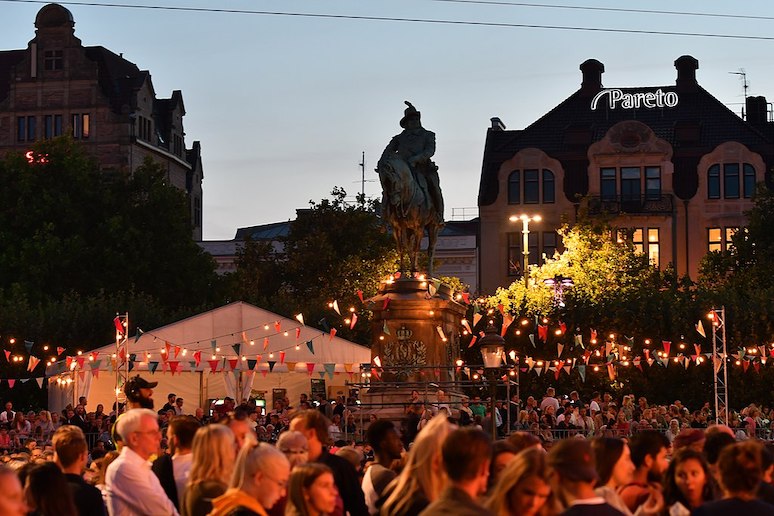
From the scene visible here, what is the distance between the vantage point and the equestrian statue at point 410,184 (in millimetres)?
31047

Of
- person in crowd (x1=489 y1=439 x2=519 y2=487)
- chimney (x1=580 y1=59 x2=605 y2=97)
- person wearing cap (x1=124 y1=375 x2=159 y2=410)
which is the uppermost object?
chimney (x1=580 y1=59 x2=605 y2=97)

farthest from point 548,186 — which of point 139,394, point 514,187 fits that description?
point 139,394

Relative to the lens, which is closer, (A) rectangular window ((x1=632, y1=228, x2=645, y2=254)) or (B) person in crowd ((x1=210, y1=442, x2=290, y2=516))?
(B) person in crowd ((x1=210, y1=442, x2=290, y2=516))

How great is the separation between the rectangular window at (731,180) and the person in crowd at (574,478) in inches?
2663

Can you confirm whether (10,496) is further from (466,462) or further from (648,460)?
(648,460)

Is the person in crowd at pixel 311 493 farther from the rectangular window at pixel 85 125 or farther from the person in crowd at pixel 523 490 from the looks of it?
the rectangular window at pixel 85 125

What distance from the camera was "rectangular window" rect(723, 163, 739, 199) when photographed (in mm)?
75562

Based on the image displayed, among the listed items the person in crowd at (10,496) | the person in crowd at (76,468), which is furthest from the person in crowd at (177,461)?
the person in crowd at (10,496)

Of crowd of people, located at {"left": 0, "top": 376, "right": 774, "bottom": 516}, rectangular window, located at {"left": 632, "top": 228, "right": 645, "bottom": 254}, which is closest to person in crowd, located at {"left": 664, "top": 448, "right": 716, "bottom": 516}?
crowd of people, located at {"left": 0, "top": 376, "right": 774, "bottom": 516}

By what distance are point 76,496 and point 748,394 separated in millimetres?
37904

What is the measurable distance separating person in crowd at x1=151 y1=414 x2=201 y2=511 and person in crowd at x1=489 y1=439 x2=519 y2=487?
226 cm

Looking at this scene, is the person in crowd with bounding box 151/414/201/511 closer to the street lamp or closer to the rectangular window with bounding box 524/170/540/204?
the street lamp

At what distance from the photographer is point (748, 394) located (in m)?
47.3

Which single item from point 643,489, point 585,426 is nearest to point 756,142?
point 585,426
